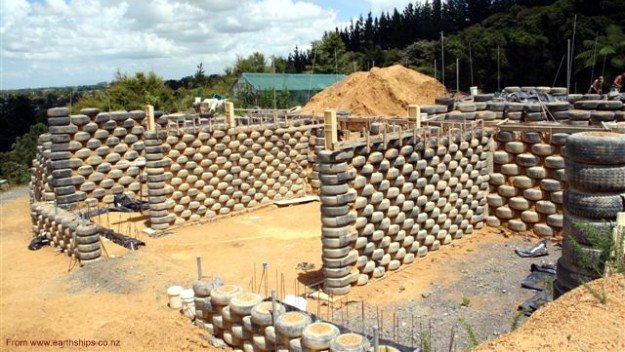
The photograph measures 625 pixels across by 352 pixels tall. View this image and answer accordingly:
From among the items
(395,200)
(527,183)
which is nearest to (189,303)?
(395,200)

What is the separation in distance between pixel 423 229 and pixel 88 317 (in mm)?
5773

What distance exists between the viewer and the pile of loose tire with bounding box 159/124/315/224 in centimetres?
1251

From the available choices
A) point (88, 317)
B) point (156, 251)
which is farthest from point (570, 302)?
point (156, 251)

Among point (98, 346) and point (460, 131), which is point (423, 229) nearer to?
point (460, 131)

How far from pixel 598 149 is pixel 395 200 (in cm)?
378

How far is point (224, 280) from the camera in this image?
9234mm

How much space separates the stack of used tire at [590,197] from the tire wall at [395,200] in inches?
122

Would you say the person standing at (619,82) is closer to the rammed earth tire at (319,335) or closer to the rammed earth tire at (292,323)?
the rammed earth tire at (292,323)

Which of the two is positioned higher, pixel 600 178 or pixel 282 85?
pixel 282 85

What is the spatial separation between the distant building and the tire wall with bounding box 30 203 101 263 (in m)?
18.3

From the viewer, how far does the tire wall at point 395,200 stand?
809 centimetres

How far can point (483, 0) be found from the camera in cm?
5325

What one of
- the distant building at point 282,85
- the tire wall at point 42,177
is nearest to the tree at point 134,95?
the distant building at point 282,85

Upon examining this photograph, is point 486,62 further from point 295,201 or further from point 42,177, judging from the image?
point 42,177
